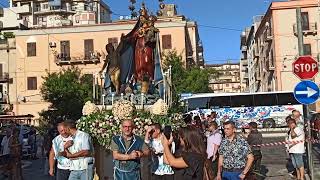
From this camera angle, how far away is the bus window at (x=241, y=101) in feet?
129

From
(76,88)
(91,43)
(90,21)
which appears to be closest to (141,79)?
(76,88)

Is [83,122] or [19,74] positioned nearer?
[83,122]

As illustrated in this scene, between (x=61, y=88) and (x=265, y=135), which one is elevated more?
(x=61, y=88)

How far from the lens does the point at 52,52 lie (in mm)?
53906

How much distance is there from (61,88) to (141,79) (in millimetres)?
33039

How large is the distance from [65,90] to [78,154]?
4059 centimetres

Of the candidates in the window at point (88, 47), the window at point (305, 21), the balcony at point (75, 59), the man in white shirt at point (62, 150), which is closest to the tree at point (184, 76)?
the balcony at point (75, 59)

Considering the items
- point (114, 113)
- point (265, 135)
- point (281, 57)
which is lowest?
point (265, 135)

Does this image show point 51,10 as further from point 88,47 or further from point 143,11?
point 143,11

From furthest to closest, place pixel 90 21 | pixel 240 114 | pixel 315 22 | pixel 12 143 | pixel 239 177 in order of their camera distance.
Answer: pixel 90 21 → pixel 315 22 → pixel 240 114 → pixel 12 143 → pixel 239 177

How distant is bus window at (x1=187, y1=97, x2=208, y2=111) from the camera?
3872 centimetres

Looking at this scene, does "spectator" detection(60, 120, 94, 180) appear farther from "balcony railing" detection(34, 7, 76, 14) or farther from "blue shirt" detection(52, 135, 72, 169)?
"balcony railing" detection(34, 7, 76, 14)

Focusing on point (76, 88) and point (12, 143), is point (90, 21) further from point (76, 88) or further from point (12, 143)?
point (12, 143)

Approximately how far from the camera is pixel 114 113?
1105 cm
